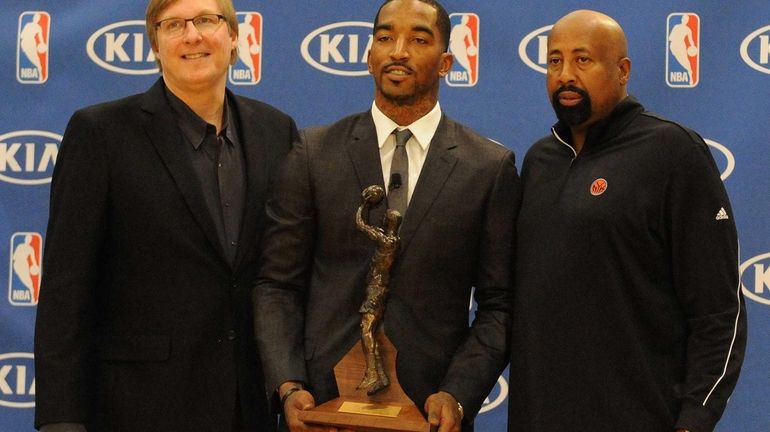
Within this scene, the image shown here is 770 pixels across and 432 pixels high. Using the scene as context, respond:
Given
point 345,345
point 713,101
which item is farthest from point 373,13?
point 345,345

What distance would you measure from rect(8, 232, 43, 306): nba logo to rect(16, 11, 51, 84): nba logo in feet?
1.77

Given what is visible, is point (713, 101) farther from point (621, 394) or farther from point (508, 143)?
point (621, 394)

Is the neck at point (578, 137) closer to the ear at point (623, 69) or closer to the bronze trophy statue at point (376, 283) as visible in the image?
the ear at point (623, 69)

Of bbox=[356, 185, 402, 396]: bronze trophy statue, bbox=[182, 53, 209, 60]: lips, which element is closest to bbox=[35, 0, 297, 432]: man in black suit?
bbox=[182, 53, 209, 60]: lips

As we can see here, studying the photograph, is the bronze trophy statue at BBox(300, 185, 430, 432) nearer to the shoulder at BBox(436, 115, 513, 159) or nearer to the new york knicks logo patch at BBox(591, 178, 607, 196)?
the shoulder at BBox(436, 115, 513, 159)

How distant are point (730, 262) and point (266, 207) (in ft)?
3.60

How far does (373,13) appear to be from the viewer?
3764 mm

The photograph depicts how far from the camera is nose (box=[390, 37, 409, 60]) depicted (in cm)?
267

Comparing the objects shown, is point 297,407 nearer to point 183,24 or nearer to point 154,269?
point 154,269

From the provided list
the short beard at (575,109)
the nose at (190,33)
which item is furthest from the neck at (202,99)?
the short beard at (575,109)

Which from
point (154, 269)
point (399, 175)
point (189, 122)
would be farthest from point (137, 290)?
point (399, 175)

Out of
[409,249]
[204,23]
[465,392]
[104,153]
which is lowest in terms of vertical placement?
[465,392]

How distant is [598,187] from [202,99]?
3.34 feet

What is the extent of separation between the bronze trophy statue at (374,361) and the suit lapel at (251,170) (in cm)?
37
